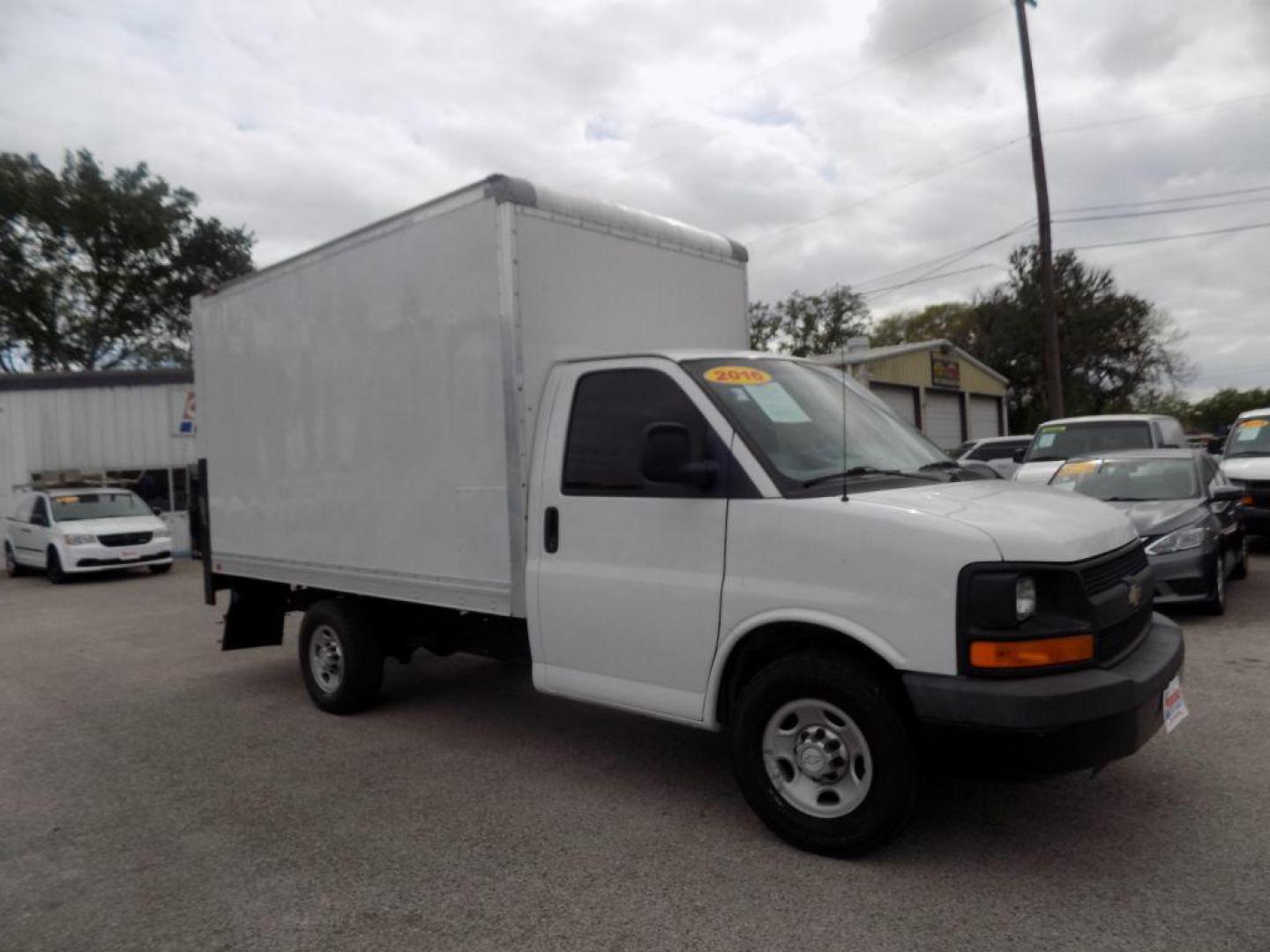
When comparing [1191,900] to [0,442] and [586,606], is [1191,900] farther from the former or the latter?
[0,442]

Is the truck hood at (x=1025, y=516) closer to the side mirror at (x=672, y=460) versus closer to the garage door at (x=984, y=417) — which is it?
the side mirror at (x=672, y=460)

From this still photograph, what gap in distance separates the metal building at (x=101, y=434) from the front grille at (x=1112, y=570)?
19.7 metres

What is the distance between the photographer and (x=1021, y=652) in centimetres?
324

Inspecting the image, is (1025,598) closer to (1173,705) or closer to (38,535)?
(1173,705)

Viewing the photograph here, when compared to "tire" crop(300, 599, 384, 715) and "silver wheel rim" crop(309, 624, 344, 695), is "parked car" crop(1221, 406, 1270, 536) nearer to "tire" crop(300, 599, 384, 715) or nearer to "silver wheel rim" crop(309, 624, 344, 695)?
"tire" crop(300, 599, 384, 715)

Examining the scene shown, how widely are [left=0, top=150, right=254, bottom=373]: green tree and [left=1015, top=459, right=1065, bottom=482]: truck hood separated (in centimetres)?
3195

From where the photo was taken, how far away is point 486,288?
15.4 feet

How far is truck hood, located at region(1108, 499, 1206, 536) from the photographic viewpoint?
25.7 feet

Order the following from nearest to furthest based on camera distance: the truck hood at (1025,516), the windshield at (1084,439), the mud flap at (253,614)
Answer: the truck hood at (1025,516) < the mud flap at (253,614) < the windshield at (1084,439)

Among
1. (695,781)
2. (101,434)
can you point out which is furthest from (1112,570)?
(101,434)

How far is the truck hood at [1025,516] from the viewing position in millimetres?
3301

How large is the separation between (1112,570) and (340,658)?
4641 mm

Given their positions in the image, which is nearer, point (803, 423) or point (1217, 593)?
point (803, 423)

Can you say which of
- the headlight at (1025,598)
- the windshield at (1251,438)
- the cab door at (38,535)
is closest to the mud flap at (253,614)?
the headlight at (1025,598)
